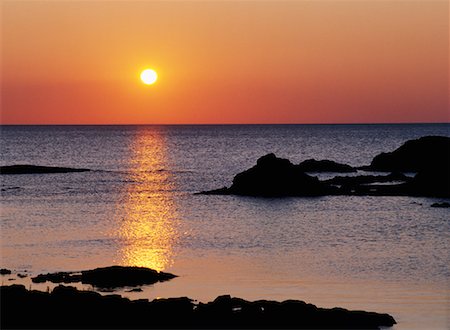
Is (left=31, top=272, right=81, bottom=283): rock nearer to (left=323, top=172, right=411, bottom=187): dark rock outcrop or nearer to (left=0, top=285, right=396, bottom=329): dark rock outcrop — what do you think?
(left=0, top=285, right=396, bottom=329): dark rock outcrop

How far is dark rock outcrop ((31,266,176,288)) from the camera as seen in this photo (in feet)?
122

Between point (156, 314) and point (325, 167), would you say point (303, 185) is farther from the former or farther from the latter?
point (156, 314)

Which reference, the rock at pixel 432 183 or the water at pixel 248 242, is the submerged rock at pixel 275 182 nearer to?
the water at pixel 248 242

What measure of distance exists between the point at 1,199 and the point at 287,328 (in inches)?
2120

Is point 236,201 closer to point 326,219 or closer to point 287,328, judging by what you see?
point 326,219

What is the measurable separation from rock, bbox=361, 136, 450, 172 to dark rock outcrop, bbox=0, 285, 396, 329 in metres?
80.0

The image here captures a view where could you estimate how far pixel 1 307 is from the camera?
1147 inches

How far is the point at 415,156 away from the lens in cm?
11569

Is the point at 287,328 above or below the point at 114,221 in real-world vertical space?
below

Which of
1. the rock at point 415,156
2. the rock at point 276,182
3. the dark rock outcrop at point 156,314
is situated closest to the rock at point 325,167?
the rock at point 415,156

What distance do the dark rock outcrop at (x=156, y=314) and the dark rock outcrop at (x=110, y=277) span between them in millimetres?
6169

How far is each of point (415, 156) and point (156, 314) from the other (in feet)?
296

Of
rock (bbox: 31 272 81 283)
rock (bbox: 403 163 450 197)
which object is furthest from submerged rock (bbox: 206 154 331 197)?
rock (bbox: 31 272 81 283)

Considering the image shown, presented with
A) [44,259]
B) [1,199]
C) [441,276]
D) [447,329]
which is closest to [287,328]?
[447,329]
